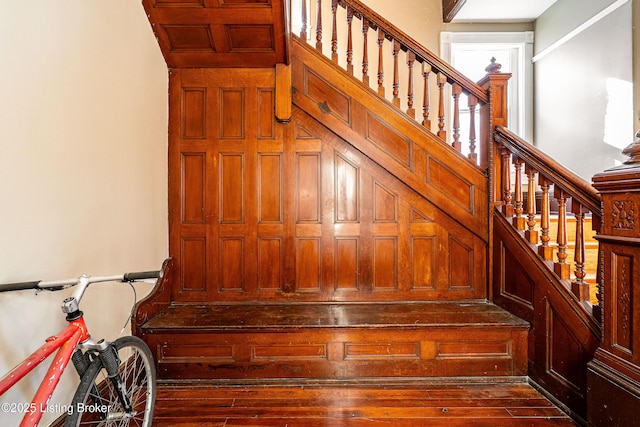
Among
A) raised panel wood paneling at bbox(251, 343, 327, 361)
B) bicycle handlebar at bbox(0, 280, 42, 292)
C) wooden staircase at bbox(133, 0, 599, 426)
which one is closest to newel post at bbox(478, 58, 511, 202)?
wooden staircase at bbox(133, 0, 599, 426)

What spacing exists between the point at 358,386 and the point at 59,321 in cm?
165

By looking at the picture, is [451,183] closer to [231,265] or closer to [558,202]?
[558,202]

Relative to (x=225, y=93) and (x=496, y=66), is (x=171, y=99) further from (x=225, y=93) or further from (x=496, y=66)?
(x=496, y=66)

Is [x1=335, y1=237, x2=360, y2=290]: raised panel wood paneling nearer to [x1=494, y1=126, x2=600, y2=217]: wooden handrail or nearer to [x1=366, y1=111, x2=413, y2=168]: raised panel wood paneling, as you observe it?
[x1=366, y1=111, x2=413, y2=168]: raised panel wood paneling

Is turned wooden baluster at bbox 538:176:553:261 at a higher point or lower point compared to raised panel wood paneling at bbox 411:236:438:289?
higher

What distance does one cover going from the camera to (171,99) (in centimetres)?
271

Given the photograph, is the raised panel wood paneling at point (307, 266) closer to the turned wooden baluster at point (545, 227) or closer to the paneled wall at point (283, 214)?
the paneled wall at point (283, 214)

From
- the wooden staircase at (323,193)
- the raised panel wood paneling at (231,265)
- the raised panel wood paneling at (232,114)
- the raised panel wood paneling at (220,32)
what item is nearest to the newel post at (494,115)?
the wooden staircase at (323,193)

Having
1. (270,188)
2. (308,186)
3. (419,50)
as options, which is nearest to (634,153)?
(419,50)

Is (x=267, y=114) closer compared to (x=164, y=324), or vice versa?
(x=164, y=324)

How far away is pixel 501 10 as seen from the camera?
3.78 metres

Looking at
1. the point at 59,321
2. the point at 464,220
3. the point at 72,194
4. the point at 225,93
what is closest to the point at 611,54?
the point at 464,220

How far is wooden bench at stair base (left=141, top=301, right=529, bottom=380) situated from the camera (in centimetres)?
217

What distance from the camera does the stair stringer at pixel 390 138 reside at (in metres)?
2.68
